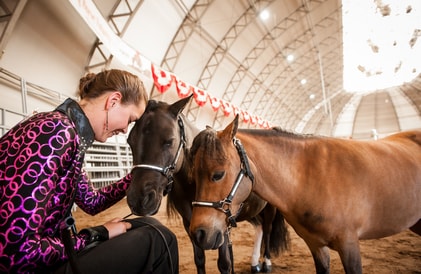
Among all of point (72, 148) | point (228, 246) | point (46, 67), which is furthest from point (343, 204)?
point (46, 67)

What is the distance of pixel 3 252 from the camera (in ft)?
2.74

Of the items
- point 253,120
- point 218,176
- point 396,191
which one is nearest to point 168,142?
point 218,176

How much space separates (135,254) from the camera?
1212mm

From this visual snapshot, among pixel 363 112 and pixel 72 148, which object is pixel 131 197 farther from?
pixel 363 112

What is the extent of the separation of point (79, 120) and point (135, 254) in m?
0.70

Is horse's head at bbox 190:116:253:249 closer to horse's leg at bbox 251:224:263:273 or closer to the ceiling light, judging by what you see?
horse's leg at bbox 251:224:263:273

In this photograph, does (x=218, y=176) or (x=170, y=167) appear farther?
(x=170, y=167)

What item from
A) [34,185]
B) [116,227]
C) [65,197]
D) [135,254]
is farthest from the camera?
[116,227]

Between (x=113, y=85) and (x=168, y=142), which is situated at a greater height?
(x=113, y=85)

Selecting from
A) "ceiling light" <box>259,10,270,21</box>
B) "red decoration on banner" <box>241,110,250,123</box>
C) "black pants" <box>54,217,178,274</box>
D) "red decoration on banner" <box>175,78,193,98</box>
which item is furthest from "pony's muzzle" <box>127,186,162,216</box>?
"red decoration on banner" <box>241,110,250,123</box>

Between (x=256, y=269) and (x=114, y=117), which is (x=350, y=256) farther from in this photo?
(x=114, y=117)

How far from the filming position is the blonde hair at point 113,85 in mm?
1277

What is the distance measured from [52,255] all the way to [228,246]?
62.6 inches

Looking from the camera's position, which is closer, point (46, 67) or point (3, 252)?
point (3, 252)
